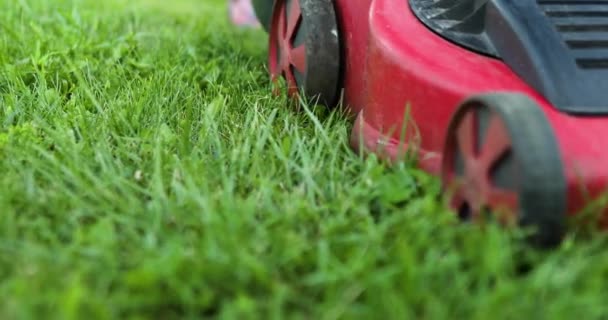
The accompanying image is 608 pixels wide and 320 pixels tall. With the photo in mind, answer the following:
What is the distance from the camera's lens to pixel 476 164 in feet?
3.65

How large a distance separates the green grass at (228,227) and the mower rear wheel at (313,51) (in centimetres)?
5

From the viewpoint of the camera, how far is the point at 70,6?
2748 millimetres

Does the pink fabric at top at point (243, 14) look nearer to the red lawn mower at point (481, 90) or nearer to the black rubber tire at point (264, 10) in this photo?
the black rubber tire at point (264, 10)

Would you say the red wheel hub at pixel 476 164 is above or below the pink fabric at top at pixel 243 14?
above

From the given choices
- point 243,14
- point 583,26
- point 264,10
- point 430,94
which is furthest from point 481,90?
point 243,14

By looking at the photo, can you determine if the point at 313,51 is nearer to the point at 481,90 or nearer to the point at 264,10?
the point at 481,90

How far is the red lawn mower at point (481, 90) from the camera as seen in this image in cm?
106

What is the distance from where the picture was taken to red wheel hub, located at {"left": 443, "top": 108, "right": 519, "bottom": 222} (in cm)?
107

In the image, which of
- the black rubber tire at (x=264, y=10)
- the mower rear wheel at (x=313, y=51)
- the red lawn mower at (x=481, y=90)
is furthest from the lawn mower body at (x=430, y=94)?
the black rubber tire at (x=264, y=10)

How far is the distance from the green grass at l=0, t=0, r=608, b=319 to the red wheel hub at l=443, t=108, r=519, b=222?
36mm

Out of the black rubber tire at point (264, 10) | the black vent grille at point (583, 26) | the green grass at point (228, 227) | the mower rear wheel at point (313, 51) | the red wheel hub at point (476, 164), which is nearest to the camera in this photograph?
the green grass at point (228, 227)

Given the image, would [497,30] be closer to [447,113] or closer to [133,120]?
[447,113]

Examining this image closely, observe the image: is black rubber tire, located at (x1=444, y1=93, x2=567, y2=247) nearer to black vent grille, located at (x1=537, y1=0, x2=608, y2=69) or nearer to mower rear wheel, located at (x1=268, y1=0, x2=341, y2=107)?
black vent grille, located at (x1=537, y1=0, x2=608, y2=69)

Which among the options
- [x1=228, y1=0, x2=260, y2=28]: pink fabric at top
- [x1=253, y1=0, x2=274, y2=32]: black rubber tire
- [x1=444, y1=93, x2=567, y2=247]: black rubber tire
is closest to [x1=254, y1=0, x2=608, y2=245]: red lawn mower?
[x1=444, y1=93, x2=567, y2=247]: black rubber tire
